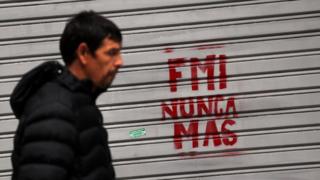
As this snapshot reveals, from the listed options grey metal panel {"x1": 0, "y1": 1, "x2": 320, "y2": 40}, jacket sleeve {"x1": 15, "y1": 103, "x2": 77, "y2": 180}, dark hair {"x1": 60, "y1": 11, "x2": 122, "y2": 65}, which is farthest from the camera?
grey metal panel {"x1": 0, "y1": 1, "x2": 320, "y2": 40}

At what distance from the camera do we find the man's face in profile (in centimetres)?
232

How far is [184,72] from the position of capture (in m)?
5.12

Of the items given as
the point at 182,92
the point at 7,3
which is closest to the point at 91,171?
the point at 182,92

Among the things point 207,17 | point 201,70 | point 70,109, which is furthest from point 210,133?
point 70,109

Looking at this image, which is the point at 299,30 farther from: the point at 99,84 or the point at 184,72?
the point at 99,84

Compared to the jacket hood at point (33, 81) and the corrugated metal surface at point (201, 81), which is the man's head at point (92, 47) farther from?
the corrugated metal surface at point (201, 81)

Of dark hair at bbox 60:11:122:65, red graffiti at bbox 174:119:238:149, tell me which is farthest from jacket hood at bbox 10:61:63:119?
red graffiti at bbox 174:119:238:149

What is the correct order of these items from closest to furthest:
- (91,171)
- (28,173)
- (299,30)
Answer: (28,173) → (91,171) → (299,30)

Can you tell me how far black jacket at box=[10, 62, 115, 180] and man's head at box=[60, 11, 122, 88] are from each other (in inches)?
2.0

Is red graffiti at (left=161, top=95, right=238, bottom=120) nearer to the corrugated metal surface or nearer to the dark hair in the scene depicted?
the corrugated metal surface

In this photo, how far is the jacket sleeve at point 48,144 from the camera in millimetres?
2127

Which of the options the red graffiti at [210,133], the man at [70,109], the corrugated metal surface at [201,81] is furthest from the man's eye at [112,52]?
the red graffiti at [210,133]

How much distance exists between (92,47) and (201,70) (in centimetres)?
291

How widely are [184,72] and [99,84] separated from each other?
2.80 meters
